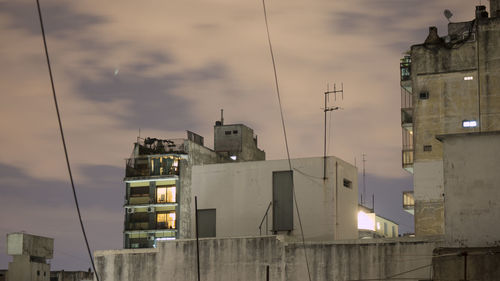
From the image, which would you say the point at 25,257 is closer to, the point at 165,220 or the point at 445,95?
the point at 165,220

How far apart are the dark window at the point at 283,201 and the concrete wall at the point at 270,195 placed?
0.83 feet

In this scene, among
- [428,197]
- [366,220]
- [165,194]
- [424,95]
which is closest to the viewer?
[428,197]

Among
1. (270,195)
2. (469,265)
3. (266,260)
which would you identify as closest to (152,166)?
(270,195)

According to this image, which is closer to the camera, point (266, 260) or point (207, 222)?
point (266, 260)

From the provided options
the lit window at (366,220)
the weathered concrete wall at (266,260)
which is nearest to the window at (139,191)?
the lit window at (366,220)

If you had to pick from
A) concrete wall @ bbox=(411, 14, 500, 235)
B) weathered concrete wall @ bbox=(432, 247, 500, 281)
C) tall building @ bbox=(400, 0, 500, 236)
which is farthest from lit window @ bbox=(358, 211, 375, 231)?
weathered concrete wall @ bbox=(432, 247, 500, 281)

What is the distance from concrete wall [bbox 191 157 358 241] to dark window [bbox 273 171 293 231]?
25cm

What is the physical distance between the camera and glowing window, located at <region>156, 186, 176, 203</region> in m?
74.8

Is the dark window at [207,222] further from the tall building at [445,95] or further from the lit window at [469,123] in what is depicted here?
the lit window at [469,123]

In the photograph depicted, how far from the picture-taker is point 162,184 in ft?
247

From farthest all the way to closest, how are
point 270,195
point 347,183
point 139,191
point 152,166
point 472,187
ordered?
point 139,191, point 152,166, point 347,183, point 270,195, point 472,187

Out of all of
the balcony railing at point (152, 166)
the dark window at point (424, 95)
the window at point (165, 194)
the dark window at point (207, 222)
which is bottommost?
the dark window at point (207, 222)

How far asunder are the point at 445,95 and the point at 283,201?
42.5ft

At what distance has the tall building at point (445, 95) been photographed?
4991 cm
